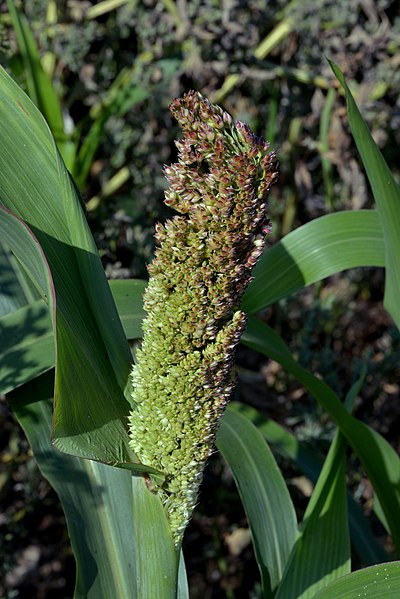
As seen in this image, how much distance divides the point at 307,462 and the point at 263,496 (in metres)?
0.32

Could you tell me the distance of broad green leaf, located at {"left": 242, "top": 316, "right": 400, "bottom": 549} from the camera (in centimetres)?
123

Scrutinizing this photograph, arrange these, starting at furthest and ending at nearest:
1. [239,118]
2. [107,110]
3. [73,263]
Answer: [239,118] < [107,110] < [73,263]

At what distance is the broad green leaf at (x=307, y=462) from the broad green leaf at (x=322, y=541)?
0.88 ft

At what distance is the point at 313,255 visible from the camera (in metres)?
1.28

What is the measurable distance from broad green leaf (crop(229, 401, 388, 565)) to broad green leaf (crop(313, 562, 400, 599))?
555 millimetres

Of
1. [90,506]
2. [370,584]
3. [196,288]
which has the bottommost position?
[370,584]

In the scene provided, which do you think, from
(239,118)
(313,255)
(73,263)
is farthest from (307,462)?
(239,118)

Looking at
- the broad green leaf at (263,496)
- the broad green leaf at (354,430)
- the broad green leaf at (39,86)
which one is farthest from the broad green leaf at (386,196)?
the broad green leaf at (39,86)

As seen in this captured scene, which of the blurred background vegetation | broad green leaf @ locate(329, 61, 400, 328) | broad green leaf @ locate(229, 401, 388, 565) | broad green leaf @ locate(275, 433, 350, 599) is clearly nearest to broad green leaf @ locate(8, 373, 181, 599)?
broad green leaf @ locate(275, 433, 350, 599)

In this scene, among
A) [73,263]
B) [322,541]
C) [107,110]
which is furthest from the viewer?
[107,110]

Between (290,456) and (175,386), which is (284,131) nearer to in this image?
(290,456)

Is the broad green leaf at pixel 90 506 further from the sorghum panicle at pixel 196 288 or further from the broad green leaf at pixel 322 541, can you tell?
the sorghum panicle at pixel 196 288

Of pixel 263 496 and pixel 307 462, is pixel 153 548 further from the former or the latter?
pixel 307 462

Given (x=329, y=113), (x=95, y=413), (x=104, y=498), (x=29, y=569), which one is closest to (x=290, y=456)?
(x=104, y=498)
